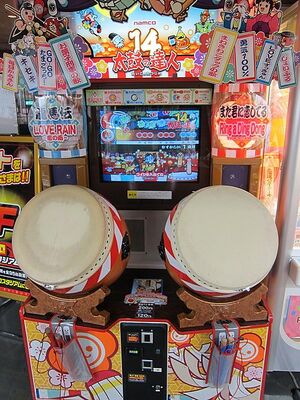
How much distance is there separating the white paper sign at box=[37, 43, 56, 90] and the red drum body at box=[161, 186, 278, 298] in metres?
0.88

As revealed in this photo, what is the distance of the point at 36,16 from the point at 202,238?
4.23ft

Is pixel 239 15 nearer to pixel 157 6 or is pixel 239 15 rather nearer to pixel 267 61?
pixel 267 61

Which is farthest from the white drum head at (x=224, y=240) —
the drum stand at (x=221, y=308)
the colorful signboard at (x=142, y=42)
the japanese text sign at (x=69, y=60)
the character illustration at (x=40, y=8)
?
the character illustration at (x=40, y=8)

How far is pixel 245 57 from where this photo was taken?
1639 mm

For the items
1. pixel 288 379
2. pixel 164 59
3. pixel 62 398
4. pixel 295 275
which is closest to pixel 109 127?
pixel 164 59

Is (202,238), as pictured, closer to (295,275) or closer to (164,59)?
(295,275)

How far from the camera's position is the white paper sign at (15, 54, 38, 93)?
1.70 meters

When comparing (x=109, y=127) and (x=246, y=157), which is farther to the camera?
(x=109, y=127)

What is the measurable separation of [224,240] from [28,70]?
123 cm

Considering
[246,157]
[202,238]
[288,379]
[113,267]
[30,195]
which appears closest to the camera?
[202,238]

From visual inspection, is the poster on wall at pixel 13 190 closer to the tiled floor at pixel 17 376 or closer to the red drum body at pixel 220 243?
the tiled floor at pixel 17 376

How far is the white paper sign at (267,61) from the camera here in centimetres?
163

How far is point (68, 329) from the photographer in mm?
1620

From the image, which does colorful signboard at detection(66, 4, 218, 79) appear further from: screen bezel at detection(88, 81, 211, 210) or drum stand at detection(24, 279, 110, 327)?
drum stand at detection(24, 279, 110, 327)
